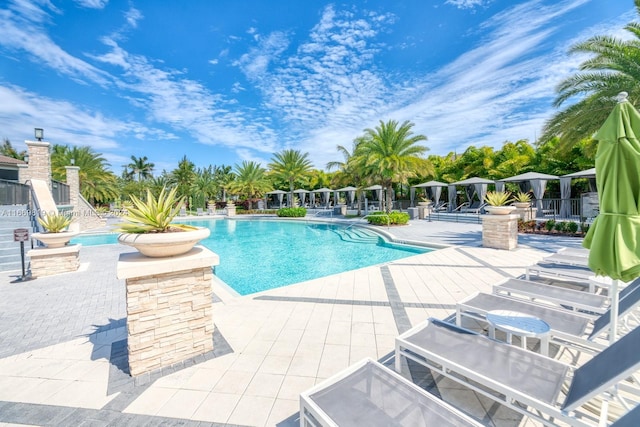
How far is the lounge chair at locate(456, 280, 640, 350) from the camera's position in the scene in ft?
8.46

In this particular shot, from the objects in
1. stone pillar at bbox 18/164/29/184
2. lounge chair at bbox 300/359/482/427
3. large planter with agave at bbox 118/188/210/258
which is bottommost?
lounge chair at bbox 300/359/482/427

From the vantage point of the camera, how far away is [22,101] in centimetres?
1609

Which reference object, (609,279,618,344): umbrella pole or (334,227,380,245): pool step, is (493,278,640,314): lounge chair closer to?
(609,279,618,344): umbrella pole

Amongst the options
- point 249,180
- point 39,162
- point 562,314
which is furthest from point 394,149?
point 39,162

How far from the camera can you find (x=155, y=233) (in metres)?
2.99

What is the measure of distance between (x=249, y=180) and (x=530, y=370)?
32.1 meters

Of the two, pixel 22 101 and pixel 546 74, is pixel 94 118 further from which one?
pixel 546 74

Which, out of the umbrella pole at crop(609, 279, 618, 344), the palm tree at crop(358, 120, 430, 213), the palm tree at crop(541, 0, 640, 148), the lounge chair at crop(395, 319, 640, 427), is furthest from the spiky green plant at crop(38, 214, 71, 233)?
the palm tree at crop(541, 0, 640, 148)

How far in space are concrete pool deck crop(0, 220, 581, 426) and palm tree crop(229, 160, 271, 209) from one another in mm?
25674

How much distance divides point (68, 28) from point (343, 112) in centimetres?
1752

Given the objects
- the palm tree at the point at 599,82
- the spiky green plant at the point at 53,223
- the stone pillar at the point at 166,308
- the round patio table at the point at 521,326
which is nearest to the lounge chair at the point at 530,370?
the round patio table at the point at 521,326

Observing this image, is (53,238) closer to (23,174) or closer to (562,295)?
(23,174)

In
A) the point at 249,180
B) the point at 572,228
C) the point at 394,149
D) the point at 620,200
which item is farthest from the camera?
the point at 249,180

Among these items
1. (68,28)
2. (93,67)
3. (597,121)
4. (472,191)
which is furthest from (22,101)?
(472,191)
